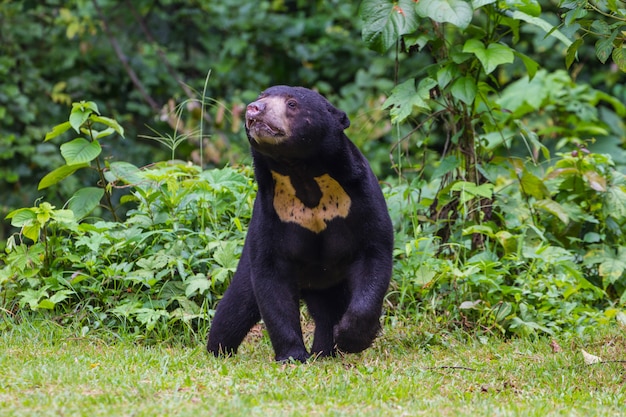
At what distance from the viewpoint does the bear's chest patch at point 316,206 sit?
4.57 m

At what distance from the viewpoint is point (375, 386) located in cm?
400

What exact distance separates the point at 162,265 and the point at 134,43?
23.5ft

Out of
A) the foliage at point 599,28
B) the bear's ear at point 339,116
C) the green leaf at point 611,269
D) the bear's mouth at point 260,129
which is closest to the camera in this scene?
the foliage at point 599,28

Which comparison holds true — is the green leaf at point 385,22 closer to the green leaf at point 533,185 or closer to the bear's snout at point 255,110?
the green leaf at point 533,185

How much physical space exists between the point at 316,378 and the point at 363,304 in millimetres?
504

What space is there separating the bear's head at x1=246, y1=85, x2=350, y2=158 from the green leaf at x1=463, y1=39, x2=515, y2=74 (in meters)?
1.51

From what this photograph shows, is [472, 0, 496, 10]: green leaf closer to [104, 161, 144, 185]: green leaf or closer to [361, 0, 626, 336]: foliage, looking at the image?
[361, 0, 626, 336]: foliage

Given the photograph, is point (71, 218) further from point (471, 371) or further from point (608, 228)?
point (608, 228)

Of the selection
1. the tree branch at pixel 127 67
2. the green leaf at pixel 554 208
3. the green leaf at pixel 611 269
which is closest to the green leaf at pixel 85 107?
the green leaf at pixel 554 208

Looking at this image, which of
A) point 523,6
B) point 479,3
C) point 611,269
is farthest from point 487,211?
point 479,3

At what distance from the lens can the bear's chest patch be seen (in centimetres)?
457

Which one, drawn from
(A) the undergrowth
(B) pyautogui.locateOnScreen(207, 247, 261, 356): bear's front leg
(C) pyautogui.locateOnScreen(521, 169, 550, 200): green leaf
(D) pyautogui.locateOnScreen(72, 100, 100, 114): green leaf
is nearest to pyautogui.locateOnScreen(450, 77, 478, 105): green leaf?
(A) the undergrowth

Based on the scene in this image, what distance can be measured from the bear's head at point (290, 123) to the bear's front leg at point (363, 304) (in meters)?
0.60

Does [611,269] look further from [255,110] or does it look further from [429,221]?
[255,110]
